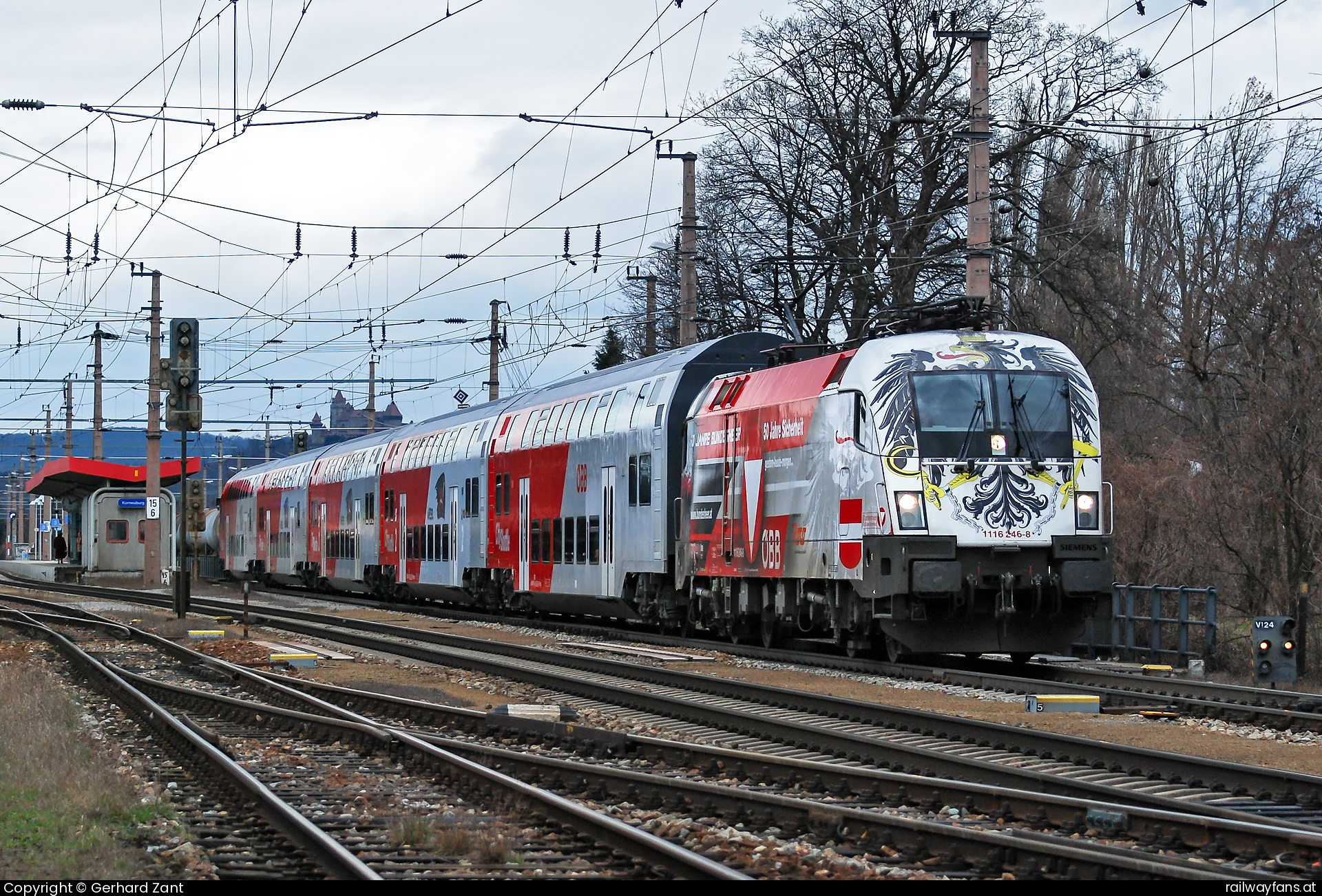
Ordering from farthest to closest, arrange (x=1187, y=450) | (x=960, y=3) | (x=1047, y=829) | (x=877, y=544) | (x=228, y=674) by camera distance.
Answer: (x=960, y=3) < (x=1187, y=450) < (x=228, y=674) < (x=877, y=544) < (x=1047, y=829)

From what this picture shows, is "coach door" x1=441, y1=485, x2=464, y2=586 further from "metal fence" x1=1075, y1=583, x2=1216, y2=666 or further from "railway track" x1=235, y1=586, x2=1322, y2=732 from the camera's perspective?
"metal fence" x1=1075, y1=583, x2=1216, y2=666

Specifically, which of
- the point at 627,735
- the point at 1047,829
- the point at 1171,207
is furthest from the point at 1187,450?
the point at 1047,829

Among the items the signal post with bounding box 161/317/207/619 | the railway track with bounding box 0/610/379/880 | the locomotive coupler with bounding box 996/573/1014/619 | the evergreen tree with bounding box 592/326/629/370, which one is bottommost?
the railway track with bounding box 0/610/379/880

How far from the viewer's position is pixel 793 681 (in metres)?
16.6

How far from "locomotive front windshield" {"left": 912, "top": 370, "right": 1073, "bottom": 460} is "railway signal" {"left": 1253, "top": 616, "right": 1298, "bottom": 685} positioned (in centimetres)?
269

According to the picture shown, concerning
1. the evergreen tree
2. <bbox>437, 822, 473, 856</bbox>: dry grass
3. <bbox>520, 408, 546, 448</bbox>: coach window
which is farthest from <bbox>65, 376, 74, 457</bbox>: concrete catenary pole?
<bbox>437, 822, 473, 856</bbox>: dry grass

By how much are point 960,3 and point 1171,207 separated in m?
8.56

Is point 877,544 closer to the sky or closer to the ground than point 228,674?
closer to the sky

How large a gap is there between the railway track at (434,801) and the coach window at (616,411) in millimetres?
11701

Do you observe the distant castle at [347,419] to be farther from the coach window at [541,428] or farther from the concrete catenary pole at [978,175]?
the concrete catenary pole at [978,175]

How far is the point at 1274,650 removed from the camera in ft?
50.8

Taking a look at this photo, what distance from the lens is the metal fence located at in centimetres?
1789

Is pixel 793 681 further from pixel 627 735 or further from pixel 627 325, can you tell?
pixel 627 325

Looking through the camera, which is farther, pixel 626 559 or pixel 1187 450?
pixel 1187 450
